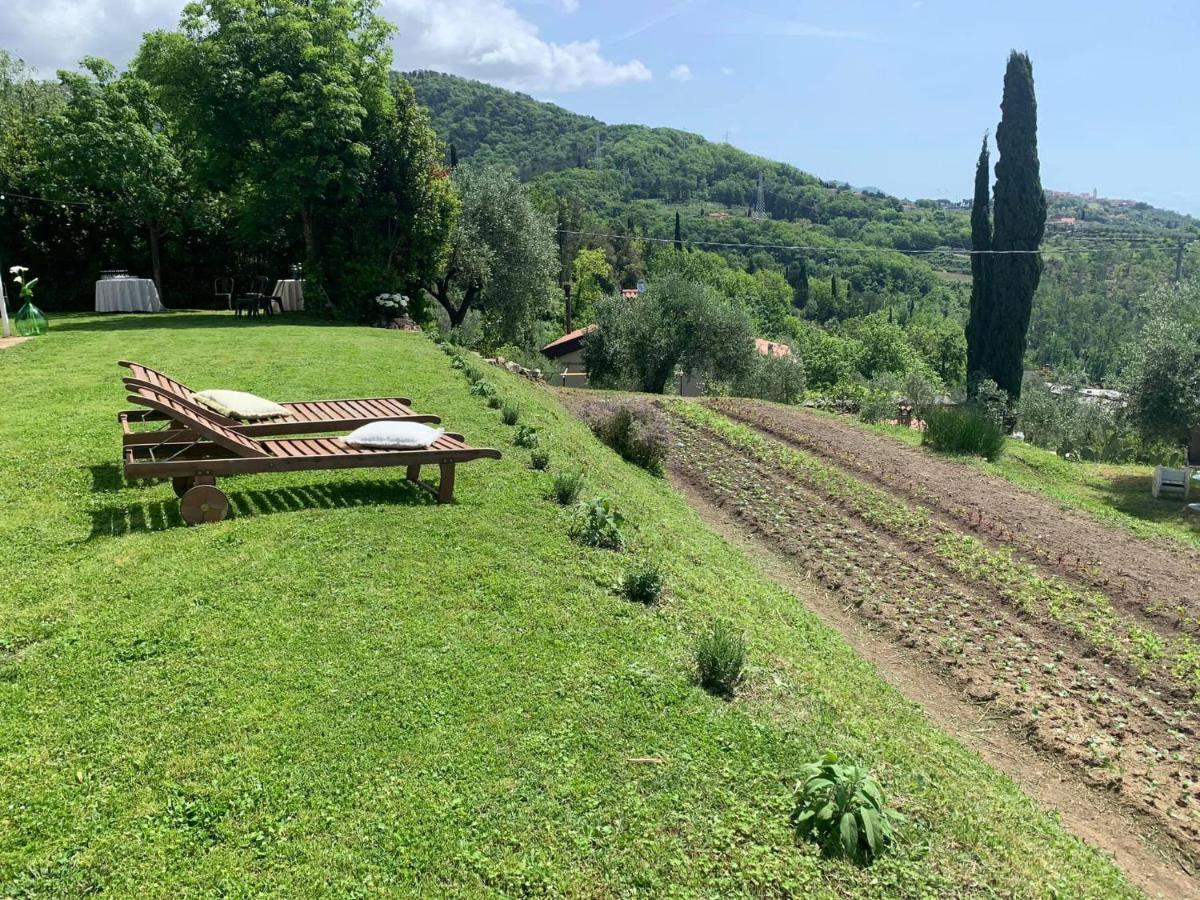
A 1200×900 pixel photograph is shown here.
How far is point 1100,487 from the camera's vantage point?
52.0 feet

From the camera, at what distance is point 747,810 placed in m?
3.38

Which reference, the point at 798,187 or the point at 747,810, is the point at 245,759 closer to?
the point at 747,810

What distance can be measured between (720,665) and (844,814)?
116 centimetres

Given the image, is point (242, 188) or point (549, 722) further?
point (242, 188)

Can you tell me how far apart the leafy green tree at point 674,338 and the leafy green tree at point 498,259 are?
139 inches

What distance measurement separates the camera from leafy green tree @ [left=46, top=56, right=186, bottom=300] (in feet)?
67.8

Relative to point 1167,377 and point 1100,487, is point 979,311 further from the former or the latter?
point 1100,487

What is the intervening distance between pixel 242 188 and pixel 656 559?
18796 millimetres

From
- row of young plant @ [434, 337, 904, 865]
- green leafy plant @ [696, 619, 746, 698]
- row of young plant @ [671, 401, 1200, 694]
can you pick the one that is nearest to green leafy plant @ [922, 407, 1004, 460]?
row of young plant @ [671, 401, 1200, 694]

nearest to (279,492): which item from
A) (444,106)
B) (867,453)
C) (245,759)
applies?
(245,759)

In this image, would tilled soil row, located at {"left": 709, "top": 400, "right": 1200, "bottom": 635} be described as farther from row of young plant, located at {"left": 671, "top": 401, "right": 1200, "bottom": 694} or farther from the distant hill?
the distant hill

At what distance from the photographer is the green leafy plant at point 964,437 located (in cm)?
1570

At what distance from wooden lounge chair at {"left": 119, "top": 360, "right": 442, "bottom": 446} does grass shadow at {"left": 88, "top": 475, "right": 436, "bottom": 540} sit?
536 millimetres

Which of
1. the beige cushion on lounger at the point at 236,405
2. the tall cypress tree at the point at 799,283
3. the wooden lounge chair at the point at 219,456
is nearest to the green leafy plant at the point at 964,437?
the wooden lounge chair at the point at 219,456
